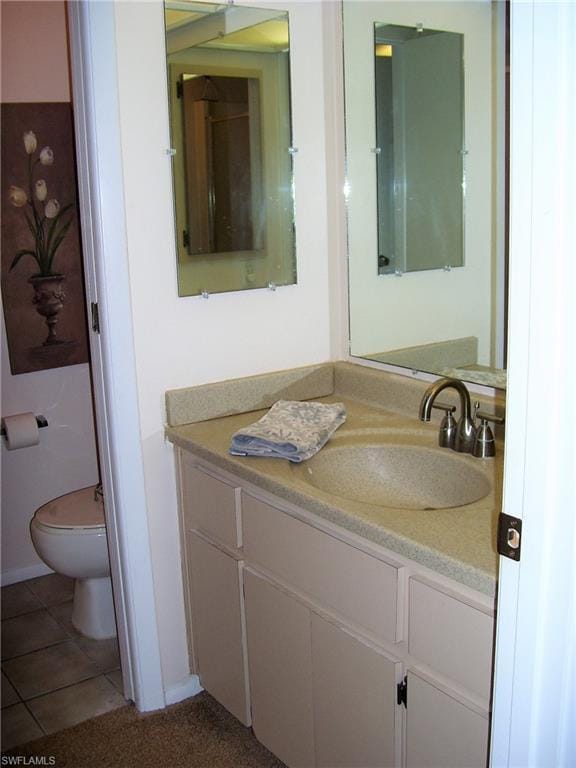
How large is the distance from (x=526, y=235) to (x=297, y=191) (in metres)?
1.43

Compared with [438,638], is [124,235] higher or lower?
higher

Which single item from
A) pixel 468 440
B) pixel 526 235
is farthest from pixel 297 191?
pixel 526 235

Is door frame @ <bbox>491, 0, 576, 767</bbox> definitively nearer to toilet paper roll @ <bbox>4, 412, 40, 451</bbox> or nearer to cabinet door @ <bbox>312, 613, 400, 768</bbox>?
cabinet door @ <bbox>312, 613, 400, 768</bbox>

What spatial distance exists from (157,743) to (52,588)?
111 centimetres

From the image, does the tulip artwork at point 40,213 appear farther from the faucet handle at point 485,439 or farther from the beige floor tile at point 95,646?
the faucet handle at point 485,439

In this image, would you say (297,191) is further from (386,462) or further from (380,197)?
(386,462)

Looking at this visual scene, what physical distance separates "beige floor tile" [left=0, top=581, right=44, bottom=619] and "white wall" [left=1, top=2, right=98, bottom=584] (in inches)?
1.9

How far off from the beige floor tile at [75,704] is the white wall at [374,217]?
49.3 inches

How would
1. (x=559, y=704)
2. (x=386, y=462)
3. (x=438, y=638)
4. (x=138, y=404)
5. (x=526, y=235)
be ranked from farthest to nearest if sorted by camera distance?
(x=138, y=404) < (x=386, y=462) < (x=438, y=638) < (x=559, y=704) < (x=526, y=235)

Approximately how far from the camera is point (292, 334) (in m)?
2.39

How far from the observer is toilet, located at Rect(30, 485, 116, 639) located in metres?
2.65

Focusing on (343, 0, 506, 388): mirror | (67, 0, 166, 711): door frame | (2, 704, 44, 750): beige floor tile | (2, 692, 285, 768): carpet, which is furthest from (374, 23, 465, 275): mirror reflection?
(2, 704, 44, 750): beige floor tile

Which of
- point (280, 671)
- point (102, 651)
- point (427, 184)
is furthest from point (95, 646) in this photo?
point (427, 184)

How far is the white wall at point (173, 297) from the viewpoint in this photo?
6.68 feet
